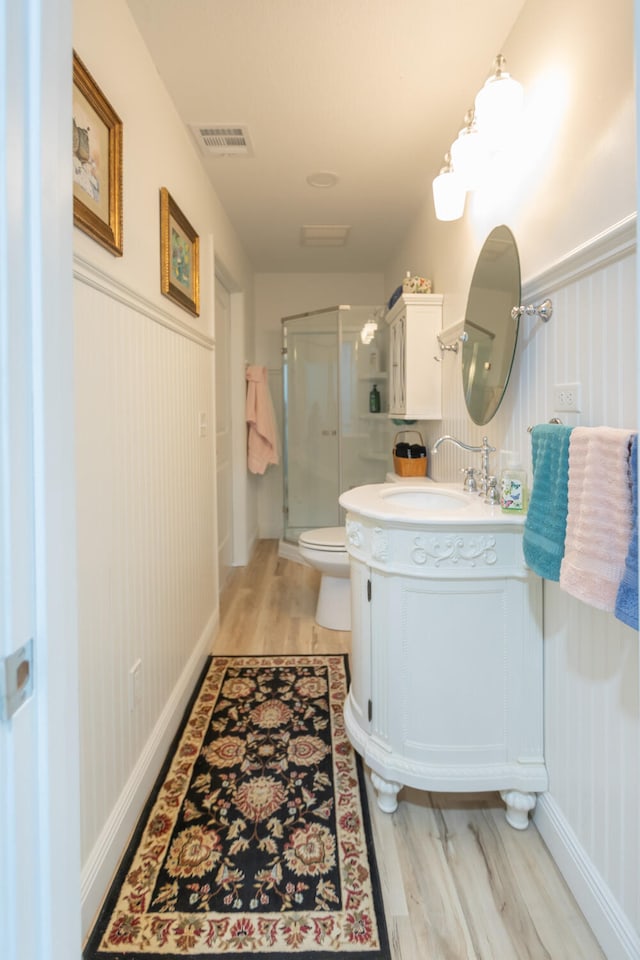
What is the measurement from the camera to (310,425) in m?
4.27

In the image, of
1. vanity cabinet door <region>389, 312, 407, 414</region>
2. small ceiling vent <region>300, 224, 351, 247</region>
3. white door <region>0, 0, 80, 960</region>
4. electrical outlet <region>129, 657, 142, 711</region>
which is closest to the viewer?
white door <region>0, 0, 80, 960</region>

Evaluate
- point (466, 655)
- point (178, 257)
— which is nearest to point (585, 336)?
point (466, 655)

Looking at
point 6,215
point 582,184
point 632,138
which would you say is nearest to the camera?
point 6,215

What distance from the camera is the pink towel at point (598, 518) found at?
0.97m

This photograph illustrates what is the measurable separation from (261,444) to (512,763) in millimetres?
3192

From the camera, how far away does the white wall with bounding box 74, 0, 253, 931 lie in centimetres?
126

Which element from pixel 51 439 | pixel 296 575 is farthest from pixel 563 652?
pixel 296 575

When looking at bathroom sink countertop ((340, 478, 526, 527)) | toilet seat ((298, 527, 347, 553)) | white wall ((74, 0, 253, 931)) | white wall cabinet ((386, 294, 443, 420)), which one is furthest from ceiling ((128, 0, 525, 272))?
toilet seat ((298, 527, 347, 553))

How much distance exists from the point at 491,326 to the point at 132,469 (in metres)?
1.27

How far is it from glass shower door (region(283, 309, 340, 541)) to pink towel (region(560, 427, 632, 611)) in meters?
3.09

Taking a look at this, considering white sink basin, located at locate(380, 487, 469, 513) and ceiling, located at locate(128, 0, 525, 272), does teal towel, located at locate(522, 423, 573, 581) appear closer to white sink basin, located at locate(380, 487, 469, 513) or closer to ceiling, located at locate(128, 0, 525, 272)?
white sink basin, located at locate(380, 487, 469, 513)

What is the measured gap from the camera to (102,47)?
4.61 ft

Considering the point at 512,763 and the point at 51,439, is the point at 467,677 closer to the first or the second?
the point at 512,763

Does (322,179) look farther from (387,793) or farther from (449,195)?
(387,793)
